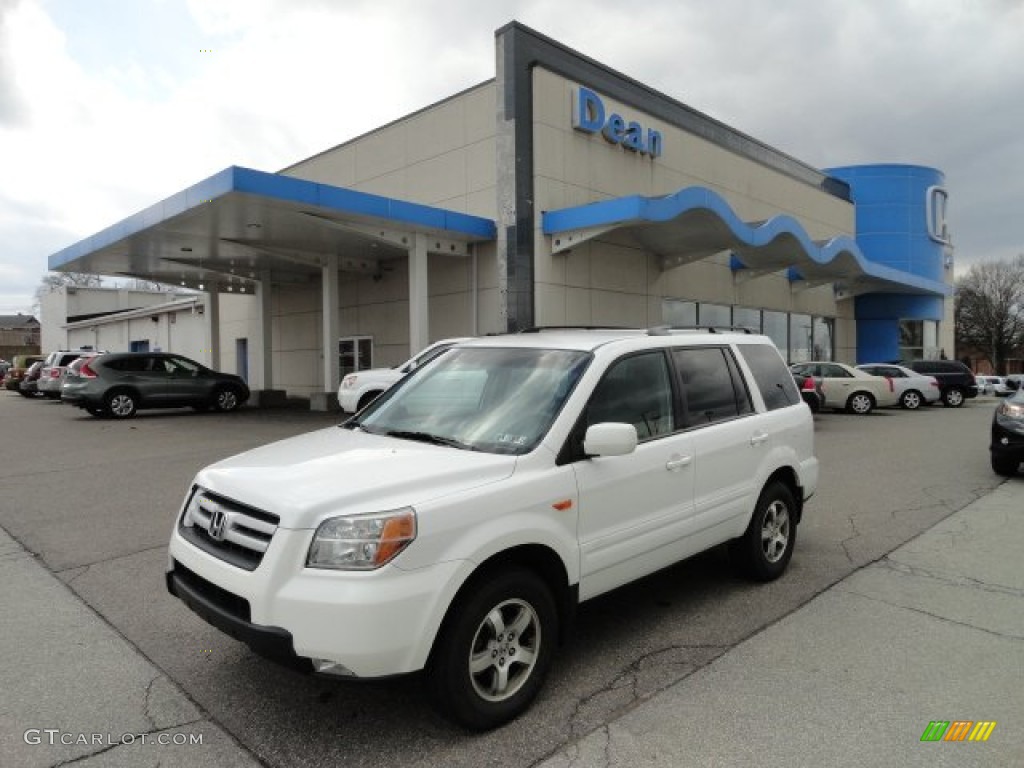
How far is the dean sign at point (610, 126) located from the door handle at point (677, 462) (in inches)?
590

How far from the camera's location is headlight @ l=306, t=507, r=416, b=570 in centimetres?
274

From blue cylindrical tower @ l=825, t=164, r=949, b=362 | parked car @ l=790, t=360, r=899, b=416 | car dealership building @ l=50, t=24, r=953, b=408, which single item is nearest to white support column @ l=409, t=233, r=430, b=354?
car dealership building @ l=50, t=24, r=953, b=408

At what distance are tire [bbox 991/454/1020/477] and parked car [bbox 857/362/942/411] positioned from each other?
12.5 metres

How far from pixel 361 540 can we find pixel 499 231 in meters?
14.7

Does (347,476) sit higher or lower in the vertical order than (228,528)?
higher

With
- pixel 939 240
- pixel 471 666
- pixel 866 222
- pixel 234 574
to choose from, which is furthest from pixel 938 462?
pixel 939 240

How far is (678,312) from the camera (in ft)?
71.4

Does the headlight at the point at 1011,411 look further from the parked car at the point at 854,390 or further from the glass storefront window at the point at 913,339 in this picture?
the glass storefront window at the point at 913,339

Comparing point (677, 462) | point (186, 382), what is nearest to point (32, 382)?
point (186, 382)

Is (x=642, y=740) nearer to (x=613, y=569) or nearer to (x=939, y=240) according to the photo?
(x=613, y=569)

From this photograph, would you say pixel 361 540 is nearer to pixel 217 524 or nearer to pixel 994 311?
pixel 217 524

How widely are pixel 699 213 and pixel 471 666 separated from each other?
15318 millimetres

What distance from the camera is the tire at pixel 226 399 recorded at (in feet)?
62.5

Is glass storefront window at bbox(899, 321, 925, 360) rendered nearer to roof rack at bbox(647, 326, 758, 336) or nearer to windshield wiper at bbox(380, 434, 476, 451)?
roof rack at bbox(647, 326, 758, 336)
